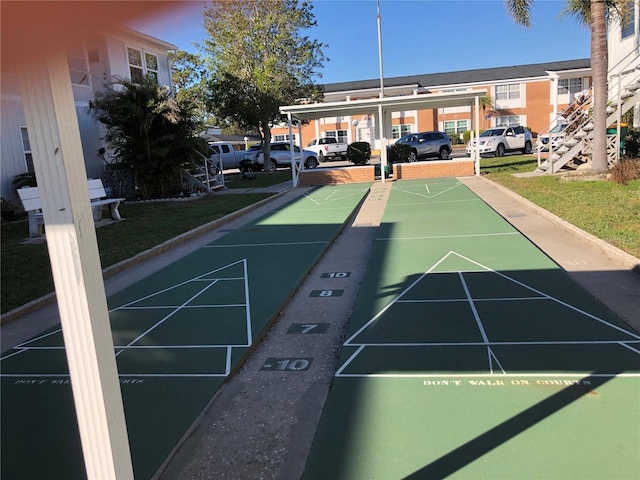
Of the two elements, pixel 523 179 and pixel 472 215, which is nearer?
pixel 472 215

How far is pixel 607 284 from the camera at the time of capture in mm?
6125

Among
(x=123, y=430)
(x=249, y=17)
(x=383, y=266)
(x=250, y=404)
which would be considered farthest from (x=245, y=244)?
(x=249, y=17)

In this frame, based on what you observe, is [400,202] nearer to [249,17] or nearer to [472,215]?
[472,215]

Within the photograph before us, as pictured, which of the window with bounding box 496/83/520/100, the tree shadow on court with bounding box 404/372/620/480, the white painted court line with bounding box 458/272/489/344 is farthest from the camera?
the window with bounding box 496/83/520/100

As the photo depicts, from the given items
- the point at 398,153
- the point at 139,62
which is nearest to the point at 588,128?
the point at 398,153

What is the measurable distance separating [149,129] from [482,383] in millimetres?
16276

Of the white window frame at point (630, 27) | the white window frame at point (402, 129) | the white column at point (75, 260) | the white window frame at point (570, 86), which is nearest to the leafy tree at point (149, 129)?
the white column at point (75, 260)

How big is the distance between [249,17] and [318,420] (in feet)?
99.2

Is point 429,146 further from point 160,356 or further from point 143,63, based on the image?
point 160,356

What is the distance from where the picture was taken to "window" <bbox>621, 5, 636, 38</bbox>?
19.5 m

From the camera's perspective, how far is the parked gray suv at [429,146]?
1109 inches

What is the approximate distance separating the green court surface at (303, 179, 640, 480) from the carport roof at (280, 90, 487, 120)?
14556mm

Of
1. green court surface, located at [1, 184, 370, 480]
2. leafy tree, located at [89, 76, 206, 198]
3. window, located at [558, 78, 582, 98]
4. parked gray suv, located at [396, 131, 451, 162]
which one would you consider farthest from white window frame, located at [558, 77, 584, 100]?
green court surface, located at [1, 184, 370, 480]

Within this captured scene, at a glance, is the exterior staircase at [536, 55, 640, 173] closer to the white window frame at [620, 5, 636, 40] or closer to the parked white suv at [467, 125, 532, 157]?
the white window frame at [620, 5, 636, 40]
